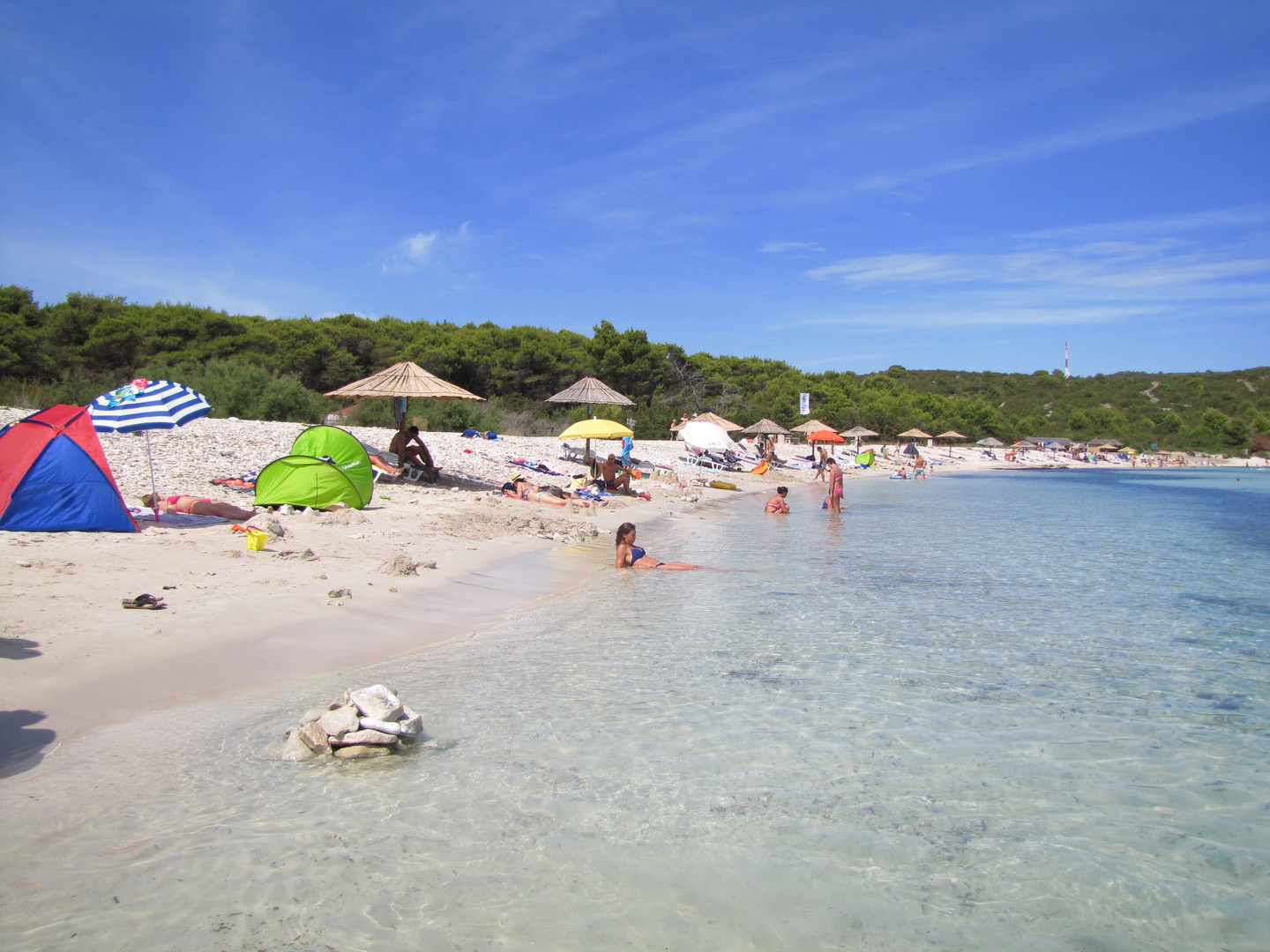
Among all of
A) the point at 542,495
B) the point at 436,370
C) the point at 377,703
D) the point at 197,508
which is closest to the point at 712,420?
the point at 436,370

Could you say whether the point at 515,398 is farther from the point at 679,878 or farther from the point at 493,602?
the point at 679,878

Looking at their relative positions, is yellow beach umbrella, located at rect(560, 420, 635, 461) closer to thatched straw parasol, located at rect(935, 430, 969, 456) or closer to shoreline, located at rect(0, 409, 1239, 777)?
shoreline, located at rect(0, 409, 1239, 777)

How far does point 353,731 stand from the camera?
405cm

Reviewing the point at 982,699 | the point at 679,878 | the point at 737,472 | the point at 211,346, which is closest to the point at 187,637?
the point at 679,878

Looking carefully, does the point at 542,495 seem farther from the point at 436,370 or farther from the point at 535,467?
the point at 436,370

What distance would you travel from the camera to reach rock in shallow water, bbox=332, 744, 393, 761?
4035 mm

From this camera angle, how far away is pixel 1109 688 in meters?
5.80

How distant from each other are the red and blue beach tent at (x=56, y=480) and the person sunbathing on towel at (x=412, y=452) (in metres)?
7.03

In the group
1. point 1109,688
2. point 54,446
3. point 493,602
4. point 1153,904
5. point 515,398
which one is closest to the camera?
point 1153,904

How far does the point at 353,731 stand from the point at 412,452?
11396mm

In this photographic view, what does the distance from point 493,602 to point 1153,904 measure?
6.00 m

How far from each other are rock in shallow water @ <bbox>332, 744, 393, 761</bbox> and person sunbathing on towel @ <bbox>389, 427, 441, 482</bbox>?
36.2 ft

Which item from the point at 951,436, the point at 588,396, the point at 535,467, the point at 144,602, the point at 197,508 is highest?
the point at 588,396

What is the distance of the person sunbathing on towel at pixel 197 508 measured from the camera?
9.27 m
